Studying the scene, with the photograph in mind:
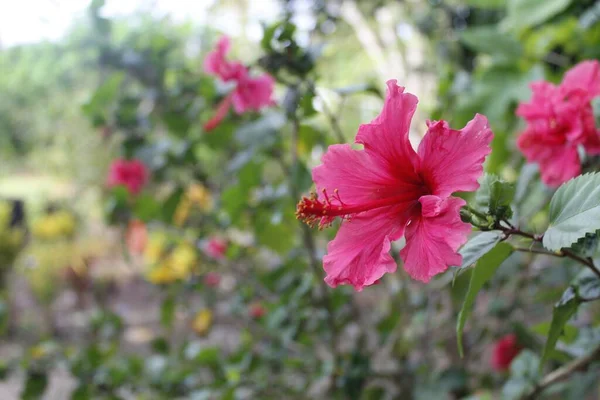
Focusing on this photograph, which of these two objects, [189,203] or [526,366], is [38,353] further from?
[526,366]

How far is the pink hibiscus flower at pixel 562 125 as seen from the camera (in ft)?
1.76

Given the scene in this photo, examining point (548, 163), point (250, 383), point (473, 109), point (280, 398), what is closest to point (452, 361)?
point (280, 398)

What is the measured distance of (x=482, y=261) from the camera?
42cm

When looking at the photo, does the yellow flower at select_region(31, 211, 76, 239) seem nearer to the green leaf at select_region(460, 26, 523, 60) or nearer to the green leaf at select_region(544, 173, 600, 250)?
the green leaf at select_region(460, 26, 523, 60)

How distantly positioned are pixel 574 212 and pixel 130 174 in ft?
4.24

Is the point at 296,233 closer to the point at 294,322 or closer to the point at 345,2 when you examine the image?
the point at 294,322

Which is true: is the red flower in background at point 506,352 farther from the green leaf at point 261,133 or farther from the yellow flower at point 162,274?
the yellow flower at point 162,274

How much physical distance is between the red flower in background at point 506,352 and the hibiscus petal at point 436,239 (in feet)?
2.51

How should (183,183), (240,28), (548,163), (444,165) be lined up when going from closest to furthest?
(444,165) < (548,163) < (183,183) < (240,28)

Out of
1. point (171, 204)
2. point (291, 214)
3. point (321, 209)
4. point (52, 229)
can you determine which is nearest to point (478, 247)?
point (321, 209)

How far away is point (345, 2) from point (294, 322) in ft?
3.88

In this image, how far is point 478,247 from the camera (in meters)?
0.41

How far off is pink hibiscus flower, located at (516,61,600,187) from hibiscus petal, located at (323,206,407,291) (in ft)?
0.73

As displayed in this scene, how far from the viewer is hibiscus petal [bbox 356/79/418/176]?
400 millimetres
